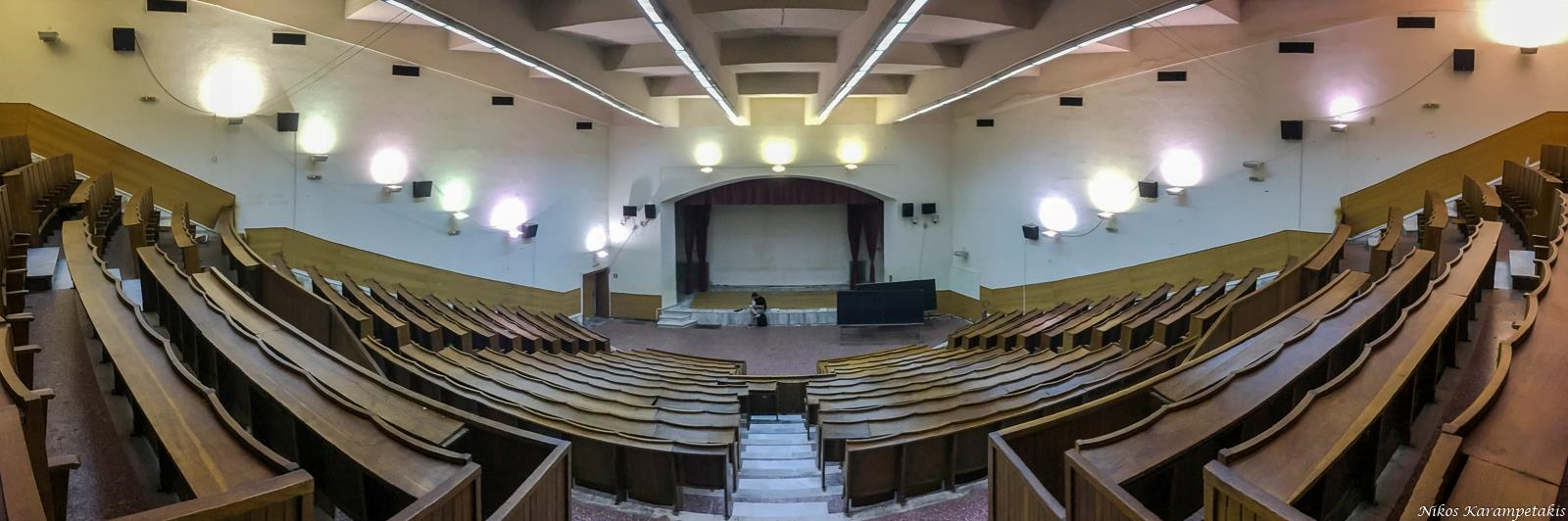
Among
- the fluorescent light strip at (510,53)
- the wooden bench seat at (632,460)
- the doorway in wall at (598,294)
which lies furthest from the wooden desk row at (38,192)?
the doorway in wall at (598,294)

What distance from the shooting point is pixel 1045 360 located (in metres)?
5.63

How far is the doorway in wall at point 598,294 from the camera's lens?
12062 mm

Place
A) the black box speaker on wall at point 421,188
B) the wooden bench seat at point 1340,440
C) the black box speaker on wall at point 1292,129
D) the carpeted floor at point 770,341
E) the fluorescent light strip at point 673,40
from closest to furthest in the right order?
the wooden bench seat at point 1340,440 → the fluorescent light strip at point 673,40 → the black box speaker on wall at point 1292,129 → the black box speaker on wall at point 421,188 → the carpeted floor at point 770,341

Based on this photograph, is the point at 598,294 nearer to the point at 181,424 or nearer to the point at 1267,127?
the point at 1267,127

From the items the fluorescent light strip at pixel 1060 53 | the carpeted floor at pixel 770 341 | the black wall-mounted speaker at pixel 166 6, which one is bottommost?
the carpeted floor at pixel 770 341

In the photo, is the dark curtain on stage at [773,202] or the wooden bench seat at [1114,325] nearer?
the wooden bench seat at [1114,325]

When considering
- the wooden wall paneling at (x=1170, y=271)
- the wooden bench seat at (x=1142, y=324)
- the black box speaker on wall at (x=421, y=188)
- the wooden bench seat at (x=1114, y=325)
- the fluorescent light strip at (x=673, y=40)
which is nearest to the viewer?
the fluorescent light strip at (x=673, y=40)

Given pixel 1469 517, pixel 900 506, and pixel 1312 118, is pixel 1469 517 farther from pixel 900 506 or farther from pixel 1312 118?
pixel 1312 118

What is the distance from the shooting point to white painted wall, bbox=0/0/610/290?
6.40 meters

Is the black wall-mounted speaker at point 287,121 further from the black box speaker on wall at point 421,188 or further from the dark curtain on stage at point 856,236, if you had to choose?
the dark curtain on stage at point 856,236

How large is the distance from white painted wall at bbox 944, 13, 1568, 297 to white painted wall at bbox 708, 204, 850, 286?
180 inches

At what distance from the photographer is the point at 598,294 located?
12.5 m

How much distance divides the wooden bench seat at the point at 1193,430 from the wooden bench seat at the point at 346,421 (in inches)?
70.7

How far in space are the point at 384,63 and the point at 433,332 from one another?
433 cm
